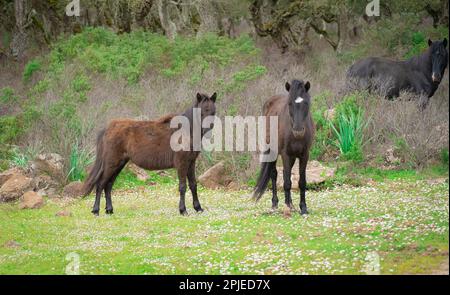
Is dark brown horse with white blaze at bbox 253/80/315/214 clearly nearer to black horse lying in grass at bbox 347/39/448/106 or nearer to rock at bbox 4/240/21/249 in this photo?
rock at bbox 4/240/21/249

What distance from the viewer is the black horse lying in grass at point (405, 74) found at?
1886cm

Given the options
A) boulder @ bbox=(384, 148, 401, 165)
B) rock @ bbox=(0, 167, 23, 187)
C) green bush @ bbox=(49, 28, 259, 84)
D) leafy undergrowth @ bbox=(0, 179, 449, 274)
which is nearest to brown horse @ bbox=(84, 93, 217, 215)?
leafy undergrowth @ bbox=(0, 179, 449, 274)

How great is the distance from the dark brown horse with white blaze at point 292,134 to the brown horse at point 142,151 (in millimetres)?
1270

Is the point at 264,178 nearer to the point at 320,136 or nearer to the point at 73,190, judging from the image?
the point at 320,136

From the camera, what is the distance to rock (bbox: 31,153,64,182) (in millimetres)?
16484

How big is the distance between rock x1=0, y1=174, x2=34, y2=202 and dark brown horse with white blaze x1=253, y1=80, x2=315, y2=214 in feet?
17.7

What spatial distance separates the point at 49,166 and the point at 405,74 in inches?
391

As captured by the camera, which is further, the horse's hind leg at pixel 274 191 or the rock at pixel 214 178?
the rock at pixel 214 178

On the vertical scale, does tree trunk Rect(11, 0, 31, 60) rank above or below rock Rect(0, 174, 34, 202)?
above

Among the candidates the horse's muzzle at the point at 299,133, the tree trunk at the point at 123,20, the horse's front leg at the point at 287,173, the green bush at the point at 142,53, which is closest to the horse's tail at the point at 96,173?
the horse's front leg at the point at 287,173

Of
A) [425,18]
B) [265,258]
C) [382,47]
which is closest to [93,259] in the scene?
[265,258]

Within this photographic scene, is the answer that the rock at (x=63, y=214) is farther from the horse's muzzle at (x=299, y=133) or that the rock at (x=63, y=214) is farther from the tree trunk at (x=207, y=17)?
the tree trunk at (x=207, y=17)

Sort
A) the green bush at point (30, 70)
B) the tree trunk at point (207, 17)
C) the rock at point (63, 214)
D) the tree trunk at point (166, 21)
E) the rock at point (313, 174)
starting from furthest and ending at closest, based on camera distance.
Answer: the tree trunk at point (166, 21) < the tree trunk at point (207, 17) < the green bush at point (30, 70) < the rock at point (313, 174) < the rock at point (63, 214)

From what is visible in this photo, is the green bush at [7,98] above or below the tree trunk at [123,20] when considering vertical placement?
below
